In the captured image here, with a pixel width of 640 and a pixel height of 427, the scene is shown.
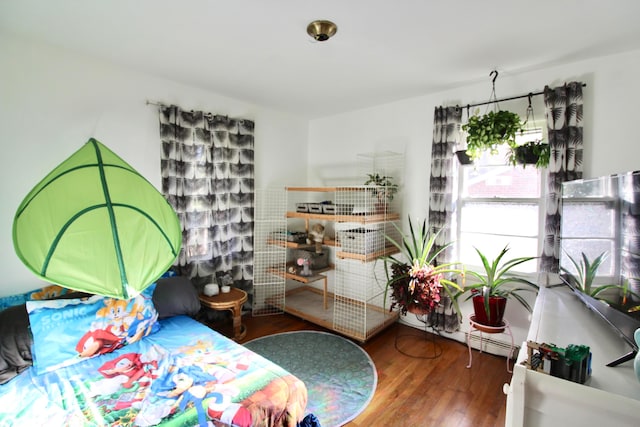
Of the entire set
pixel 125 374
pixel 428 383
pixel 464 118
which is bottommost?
pixel 428 383

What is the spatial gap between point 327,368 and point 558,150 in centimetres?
252

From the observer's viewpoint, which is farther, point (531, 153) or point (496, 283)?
point (496, 283)

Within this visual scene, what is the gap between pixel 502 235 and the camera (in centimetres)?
266

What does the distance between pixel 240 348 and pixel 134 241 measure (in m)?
0.99

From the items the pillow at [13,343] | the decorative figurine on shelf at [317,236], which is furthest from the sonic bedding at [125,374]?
the decorative figurine on shelf at [317,236]

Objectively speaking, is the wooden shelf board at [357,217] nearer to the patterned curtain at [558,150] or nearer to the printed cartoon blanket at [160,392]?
the patterned curtain at [558,150]

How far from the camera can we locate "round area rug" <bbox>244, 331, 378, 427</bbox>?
6.42ft

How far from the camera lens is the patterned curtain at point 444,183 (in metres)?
2.74

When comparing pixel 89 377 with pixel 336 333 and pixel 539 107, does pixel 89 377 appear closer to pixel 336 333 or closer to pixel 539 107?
pixel 336 333

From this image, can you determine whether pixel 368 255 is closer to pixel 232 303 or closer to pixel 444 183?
pixel 444 183

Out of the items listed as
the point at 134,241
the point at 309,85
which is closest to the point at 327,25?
the point at 309,85

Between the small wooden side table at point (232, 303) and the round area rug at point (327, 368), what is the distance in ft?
0.63

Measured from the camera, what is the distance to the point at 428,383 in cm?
223

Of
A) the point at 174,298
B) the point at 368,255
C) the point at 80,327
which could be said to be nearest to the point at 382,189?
the point at 368,255
